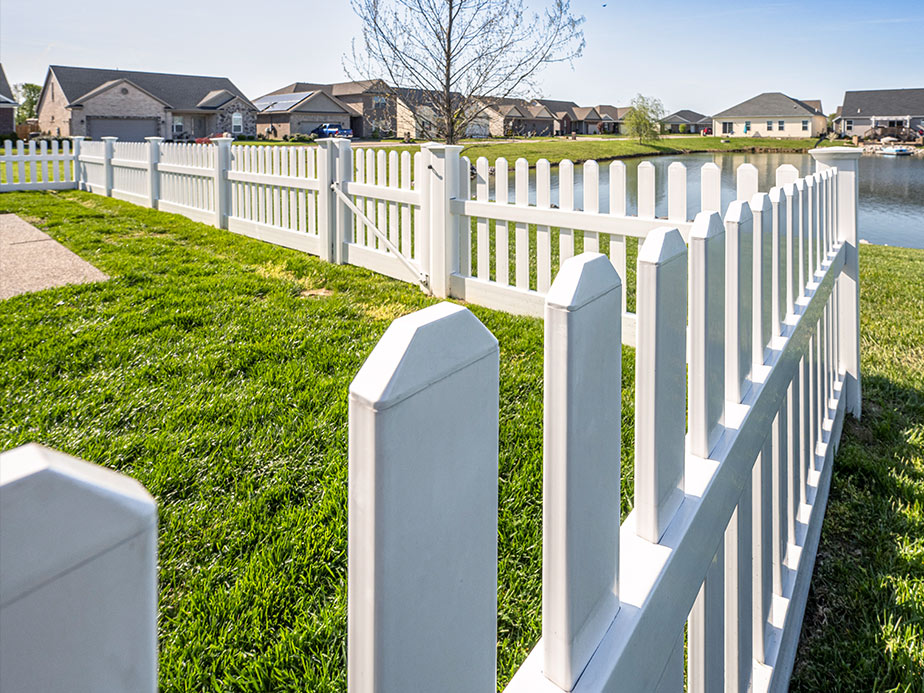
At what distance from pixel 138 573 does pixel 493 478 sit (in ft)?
1.11

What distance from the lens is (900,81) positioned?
2803 inches

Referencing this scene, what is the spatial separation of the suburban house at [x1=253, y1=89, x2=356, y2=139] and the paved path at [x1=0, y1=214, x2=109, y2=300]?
51660mm

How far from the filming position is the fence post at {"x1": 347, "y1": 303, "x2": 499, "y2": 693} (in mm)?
459

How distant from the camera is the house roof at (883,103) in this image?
6100 centimetres

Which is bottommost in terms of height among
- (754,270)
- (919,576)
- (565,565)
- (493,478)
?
(919,576)

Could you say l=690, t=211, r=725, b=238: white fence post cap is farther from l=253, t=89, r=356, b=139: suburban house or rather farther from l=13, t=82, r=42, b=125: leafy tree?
l=13, t=82, r=42, b=125: leafy tree

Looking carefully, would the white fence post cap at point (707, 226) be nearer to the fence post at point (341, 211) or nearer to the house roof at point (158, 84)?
the fence post at point (341, 211)

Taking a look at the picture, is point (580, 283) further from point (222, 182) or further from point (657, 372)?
point (222, 182)

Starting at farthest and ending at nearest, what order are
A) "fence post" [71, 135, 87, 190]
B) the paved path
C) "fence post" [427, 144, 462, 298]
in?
1. "fence post" [71, 135, 87, 190]
2. "fence post" [427, 144, 462, 298]
3. the paved path

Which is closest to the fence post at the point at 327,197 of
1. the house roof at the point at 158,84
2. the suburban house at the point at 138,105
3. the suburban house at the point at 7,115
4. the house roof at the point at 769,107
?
the suburban house at the point at 7,115

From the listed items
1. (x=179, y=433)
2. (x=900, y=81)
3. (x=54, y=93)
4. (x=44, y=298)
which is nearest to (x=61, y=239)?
(x=44, y=298)

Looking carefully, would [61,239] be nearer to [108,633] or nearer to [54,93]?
[108,633]

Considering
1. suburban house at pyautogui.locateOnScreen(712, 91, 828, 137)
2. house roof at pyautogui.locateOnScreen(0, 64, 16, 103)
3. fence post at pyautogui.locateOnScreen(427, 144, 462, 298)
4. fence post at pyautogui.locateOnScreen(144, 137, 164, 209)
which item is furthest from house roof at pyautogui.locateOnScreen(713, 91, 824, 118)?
fence post at pyautogui.locateOnScreen(427, 144, 462, 298)

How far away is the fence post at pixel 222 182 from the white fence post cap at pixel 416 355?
8567 mm
